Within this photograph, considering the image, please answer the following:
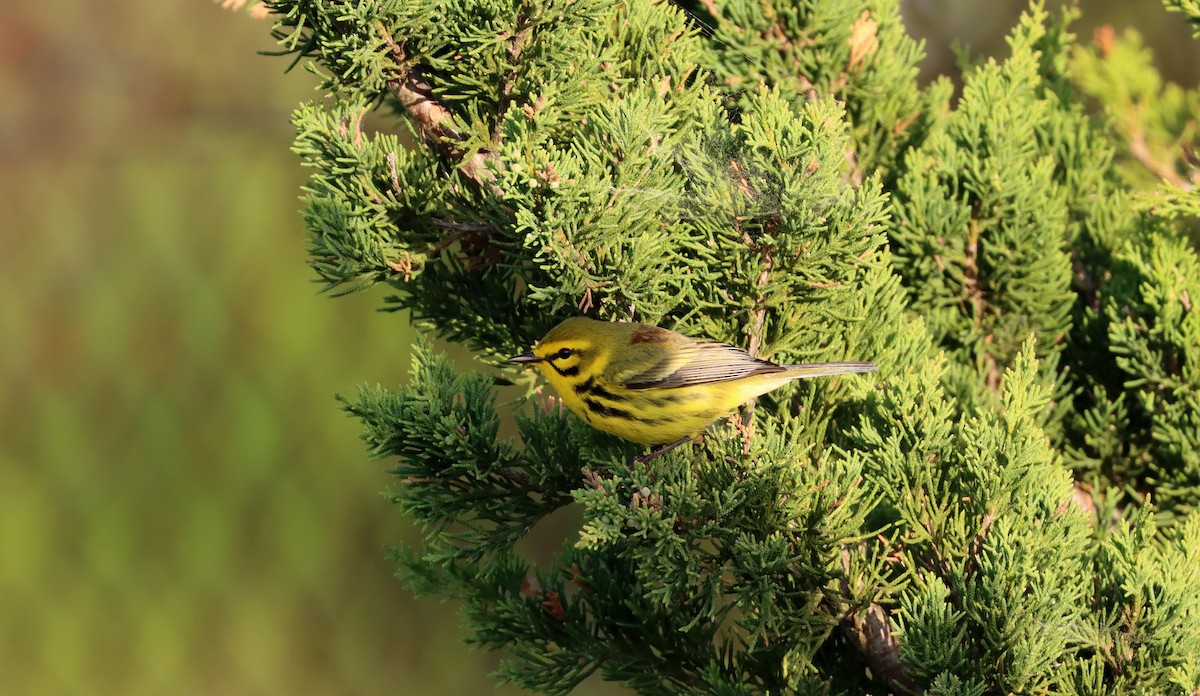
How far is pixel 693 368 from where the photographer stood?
4.96ft

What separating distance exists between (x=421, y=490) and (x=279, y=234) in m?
1.68

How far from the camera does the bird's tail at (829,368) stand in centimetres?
143

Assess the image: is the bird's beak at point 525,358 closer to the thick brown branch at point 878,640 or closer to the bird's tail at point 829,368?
the bird's tail at point 829,368

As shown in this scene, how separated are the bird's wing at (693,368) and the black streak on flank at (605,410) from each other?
4cm

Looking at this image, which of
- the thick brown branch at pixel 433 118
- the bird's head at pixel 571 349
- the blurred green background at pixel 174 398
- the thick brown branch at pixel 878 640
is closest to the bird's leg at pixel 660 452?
the bird's head at pixel 571 349

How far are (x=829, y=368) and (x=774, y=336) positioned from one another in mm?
97

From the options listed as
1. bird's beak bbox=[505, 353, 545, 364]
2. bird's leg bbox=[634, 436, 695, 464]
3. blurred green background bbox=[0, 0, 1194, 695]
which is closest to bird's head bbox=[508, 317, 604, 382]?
bird's beak bbox=[505, 353, 545, 364]

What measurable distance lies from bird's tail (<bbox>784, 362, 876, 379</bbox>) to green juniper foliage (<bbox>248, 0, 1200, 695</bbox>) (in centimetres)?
4

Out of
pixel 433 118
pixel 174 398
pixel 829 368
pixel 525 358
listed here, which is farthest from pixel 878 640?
pixel 174 398

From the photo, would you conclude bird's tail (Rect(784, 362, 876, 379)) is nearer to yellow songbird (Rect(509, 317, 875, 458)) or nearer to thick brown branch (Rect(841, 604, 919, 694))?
yellow songbird (Rect(509, 317, 875, 458))

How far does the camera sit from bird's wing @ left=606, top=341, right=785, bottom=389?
1449 millimetres

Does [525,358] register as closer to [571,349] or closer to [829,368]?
[571,349]

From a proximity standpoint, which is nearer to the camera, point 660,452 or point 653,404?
point 660,452

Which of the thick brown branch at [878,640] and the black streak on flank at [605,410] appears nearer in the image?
the thick brown branch at [878,640]
